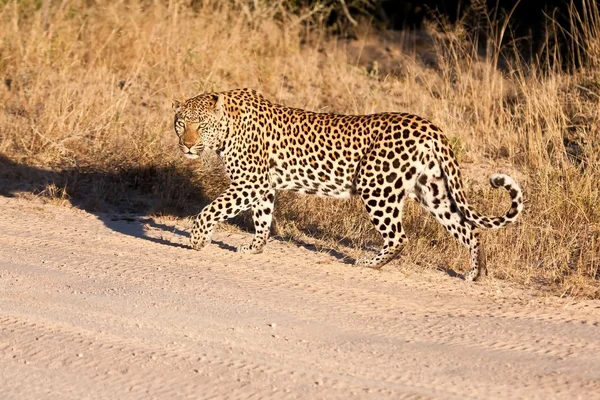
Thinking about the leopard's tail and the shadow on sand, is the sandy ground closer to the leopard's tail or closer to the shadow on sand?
the leopard's tail

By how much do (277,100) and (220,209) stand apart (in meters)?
4.60

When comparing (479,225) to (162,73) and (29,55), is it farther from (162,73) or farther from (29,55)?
(29,55)

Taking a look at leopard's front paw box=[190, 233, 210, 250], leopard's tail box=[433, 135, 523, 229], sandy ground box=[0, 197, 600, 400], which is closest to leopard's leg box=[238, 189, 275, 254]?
sandy ground box=[0, 197, 600, 400]

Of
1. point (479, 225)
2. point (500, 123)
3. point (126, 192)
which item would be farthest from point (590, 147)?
point (126, 192)

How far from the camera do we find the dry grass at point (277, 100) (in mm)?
9391

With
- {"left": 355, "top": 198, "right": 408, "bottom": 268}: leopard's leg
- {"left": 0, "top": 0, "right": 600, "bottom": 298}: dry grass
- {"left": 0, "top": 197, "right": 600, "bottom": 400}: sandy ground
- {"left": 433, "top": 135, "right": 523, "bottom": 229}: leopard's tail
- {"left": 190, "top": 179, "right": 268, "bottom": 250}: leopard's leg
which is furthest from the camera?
{"left": 0, "top": 0, "right": 600, "bottom": 298}: dry grass

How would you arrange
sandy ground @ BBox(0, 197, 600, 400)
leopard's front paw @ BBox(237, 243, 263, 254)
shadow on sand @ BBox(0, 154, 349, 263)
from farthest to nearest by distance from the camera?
shadow on sand @ BBox(0, 154, 349, 263)
leopard's front paw @ BBox(237, 243, 263, 254)
sandy ground @ BBox(0, 197, 600, 400)

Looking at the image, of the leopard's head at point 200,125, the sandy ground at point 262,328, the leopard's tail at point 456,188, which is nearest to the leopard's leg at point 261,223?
the sandy ground at point 262,328

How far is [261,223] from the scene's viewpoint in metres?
8.95

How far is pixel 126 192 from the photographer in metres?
10.7

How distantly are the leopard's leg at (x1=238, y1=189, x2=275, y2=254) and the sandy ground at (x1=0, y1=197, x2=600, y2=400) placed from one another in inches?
4.1

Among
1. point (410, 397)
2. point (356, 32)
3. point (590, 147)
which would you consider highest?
point (356, 32)

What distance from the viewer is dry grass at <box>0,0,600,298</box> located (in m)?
9.39

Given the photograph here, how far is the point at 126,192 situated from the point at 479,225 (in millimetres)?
3683
